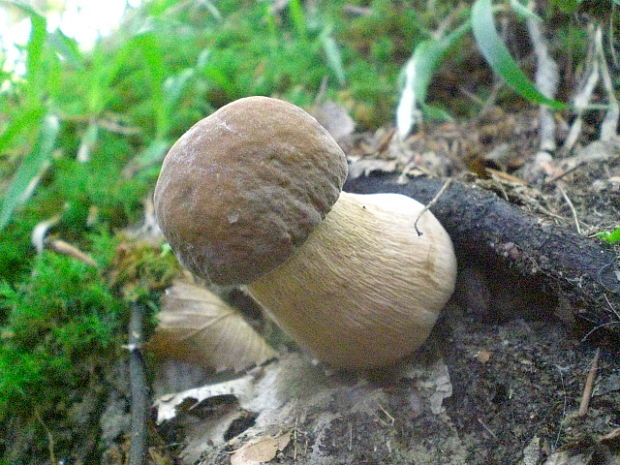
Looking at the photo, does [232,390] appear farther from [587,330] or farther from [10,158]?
[10,158]

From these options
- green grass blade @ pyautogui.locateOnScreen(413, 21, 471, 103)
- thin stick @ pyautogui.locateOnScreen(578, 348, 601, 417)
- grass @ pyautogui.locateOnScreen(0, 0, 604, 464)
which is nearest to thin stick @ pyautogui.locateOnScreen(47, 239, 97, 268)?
grass @ pyautogui.locateOnScreen(0, 0, 604, 464)

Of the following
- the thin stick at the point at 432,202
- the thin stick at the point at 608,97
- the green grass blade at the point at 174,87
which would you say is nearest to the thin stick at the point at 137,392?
the thin stick at the point at 432,202

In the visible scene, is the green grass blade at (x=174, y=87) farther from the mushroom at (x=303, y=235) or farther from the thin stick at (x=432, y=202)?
the thin stick at (x=432, y=202)

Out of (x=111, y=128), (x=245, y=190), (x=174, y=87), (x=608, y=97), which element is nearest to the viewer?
(x=245, y=190)

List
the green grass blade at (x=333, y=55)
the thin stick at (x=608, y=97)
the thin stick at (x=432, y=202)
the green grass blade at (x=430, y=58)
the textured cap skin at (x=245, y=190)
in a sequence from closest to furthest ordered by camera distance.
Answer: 1. the textured cap skin at (x=245, y=190)
2. the thin stick at (x=432, y=202)
3. the thin stick at (x=608, y=97)
4. the green grass blade at (x=430, y=58)
5. the green grass blade at (x=333, y=55)

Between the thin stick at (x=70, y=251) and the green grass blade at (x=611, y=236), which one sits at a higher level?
the thin stick at (x=70, y=251)

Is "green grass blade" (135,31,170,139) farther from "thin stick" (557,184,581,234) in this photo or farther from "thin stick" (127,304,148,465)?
"thin stick" (557,184,581,234)

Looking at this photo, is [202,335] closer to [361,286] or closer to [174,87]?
[361,286]

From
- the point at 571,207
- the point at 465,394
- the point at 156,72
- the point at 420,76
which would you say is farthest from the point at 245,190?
the point at 156,72
